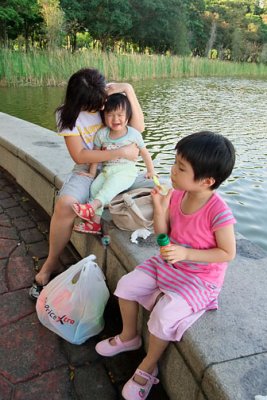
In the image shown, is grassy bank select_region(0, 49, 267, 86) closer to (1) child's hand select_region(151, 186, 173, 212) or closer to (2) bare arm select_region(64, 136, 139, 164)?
(2) bare arm select_region(64, 136, 139, 164)

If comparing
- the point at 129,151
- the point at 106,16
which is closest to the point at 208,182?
the point at 129,151

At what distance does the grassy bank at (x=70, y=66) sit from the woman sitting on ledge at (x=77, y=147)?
13443mm

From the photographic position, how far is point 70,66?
15.6 m

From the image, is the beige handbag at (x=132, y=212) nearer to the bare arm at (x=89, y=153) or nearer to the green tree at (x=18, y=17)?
the bare arm at (x=89, y=153)

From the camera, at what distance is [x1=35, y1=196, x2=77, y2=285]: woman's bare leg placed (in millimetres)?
2324

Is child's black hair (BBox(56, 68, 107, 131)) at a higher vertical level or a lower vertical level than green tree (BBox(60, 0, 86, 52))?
lower

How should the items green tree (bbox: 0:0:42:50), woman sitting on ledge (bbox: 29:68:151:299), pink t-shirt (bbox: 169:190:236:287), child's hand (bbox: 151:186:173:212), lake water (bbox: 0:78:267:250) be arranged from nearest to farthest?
1. pink t-shirt (bbox: 169:190:236:287)
2. child's hand (bbox: 151:186:173:212)
3. woman sitting on ledge (bbox: 29:68:151:299)
4. lake water (bbox: 0:78:267:250)
5. green tree (bbox: 0:0:42:50)

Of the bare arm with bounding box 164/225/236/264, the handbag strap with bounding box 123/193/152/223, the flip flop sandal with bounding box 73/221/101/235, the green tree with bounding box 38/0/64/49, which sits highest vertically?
the green tree with bounding box 38/0/64/49

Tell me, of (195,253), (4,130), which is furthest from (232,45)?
(195,253)

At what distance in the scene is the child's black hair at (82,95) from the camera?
2402mm

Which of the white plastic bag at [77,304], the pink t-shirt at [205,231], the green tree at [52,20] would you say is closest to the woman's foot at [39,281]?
the white plastic bag at [77,304]

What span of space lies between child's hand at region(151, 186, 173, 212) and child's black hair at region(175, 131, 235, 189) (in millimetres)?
256

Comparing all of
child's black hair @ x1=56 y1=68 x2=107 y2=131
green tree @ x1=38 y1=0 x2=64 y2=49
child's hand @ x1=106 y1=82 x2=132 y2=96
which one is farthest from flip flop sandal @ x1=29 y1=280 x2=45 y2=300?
green tree @ x1=38 y1=0 x2=64 y2=49

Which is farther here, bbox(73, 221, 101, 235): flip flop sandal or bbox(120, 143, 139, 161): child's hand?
bbox(120, 143, 139, 161): child's hand
